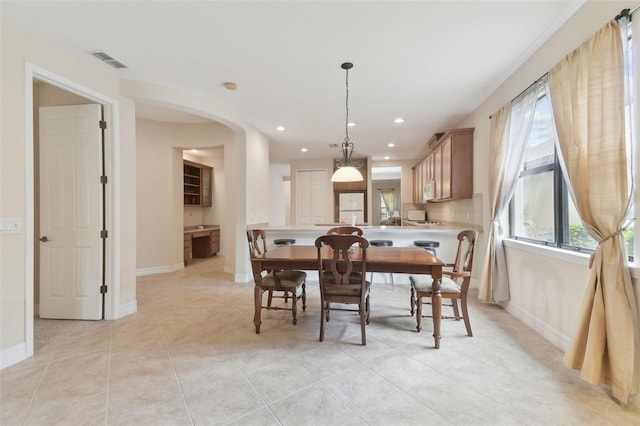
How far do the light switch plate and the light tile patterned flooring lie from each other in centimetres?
103

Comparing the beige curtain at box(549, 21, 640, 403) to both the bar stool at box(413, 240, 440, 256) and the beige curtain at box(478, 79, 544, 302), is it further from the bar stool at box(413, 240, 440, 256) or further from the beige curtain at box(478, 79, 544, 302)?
the bar stool at box(413, 240, 440, 256)

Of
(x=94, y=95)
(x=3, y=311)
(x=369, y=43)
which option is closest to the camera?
(x=3, y=311)

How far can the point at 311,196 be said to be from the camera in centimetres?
758

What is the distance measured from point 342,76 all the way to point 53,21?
8.23 ft

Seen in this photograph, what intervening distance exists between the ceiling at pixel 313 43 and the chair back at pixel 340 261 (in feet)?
5.65

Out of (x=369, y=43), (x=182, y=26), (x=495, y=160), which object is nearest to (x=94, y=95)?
(x=182, y=26)

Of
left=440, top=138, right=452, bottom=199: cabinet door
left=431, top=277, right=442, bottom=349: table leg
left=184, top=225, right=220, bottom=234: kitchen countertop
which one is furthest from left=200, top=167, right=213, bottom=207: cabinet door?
left=431, top=277, right=442, bottom=349: table leg

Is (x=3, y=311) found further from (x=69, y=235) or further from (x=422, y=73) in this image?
(x=422, y=73)

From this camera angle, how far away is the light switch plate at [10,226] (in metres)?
2.02

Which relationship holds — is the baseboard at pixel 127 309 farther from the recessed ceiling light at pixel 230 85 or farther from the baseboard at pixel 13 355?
the recessed ceiling light at pixel 230 85

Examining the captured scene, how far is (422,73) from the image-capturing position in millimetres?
2871

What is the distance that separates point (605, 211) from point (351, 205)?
227 inches

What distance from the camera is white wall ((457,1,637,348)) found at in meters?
1.92

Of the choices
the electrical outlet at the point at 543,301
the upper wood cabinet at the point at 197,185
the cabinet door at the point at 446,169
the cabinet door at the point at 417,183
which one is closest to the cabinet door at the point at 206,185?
the upper wood cabinet at the point at 197,185
